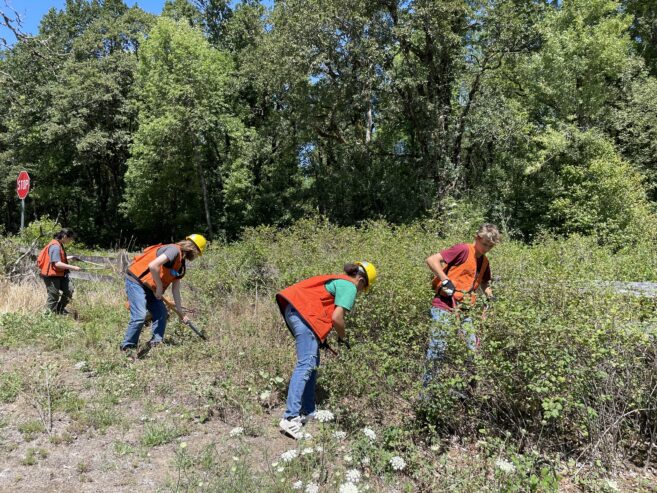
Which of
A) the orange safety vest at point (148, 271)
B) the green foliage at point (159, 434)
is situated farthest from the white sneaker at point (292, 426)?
the orange safety vest at point (148, 271)

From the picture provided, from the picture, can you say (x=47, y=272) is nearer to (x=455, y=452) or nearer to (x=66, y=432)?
(x=66, y=432)

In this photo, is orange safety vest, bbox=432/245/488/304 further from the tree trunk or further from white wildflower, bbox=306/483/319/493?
the tree trunk

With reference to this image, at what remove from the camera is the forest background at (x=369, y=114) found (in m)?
14.9

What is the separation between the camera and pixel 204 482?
2.96m

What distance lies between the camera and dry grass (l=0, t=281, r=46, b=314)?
6.98 meters

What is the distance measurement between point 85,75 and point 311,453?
24.4 m

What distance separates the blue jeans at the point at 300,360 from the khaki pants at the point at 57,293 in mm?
4802

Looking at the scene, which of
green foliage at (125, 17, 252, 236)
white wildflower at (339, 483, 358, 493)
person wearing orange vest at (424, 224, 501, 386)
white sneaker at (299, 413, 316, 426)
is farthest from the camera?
green foliage at (125, 17, 252, 236)

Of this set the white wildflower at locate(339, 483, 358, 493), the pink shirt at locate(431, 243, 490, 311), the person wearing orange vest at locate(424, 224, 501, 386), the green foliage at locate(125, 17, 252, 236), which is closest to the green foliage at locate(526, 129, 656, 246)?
the person wearing orange vest at locate(424, 224, 501, 386)

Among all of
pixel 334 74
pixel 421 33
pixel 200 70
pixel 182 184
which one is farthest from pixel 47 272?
pixel 182 184

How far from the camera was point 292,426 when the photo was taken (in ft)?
12.0

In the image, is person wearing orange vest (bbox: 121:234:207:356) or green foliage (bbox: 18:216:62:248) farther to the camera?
green foliage (bbox: 18:216:62:248)

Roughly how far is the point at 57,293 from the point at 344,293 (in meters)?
5.32

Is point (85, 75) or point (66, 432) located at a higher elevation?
point (85, 75)
